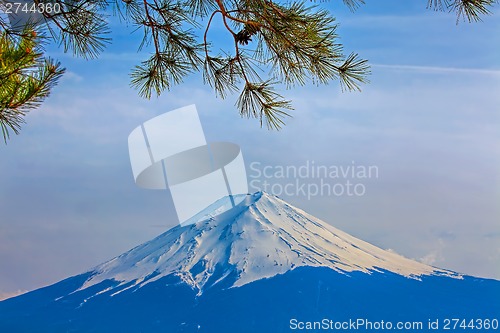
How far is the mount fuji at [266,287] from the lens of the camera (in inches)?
384

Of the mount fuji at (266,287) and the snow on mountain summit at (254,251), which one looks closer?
the mount fuji at (266,287)

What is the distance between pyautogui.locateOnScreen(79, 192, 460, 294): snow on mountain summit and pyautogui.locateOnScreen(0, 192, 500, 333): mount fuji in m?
0.02

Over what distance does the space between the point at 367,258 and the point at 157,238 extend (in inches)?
149

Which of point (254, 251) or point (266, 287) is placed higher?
point (254, 251)

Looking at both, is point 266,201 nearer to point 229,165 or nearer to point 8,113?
point 229,165

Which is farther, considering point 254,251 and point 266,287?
point 254,251

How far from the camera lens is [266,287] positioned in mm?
9875

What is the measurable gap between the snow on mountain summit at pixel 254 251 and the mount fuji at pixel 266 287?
2 centimetres

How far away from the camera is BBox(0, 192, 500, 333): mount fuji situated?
975 centimetres

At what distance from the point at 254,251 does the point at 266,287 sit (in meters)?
0.65

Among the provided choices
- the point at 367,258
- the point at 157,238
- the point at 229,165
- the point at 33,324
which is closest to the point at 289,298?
the point at 367,258

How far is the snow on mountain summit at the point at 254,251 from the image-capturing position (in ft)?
32.4

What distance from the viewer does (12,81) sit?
161 cm

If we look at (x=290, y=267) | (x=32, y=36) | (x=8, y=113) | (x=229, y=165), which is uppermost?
(x=32, y=36)
